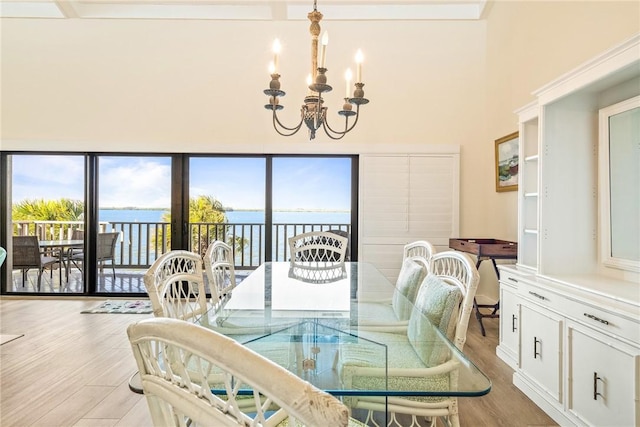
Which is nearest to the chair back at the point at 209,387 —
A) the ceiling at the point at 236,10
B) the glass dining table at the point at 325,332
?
the glass dining table at the point at 325,332

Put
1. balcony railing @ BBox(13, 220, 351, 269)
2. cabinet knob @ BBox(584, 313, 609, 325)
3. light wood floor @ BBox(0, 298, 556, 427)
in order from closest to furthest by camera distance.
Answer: cabinet knob @ BBox(584, 313, 609, 325), light wood floor @ BBox(0, 298, 556, 427), balcony railing @ BBox(13, 220, 351, 269)

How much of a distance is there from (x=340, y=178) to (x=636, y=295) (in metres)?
3.53

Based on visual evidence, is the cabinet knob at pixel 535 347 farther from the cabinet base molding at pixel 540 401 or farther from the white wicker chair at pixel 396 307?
the white wicker chair at pixel 396 307

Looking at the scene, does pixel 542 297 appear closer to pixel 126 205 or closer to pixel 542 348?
pixel 542 348

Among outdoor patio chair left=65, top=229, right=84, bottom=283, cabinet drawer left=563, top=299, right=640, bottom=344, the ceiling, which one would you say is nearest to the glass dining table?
A: cabinet drawer left=563, top=299, right=640, bottom=344

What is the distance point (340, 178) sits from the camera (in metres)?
4.93

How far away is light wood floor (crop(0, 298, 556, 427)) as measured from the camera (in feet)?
6.76

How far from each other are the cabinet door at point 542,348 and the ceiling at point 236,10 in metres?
3.89

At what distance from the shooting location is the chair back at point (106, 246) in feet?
15.8

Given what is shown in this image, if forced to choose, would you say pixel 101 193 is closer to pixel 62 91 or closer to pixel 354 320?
pixel 62 91

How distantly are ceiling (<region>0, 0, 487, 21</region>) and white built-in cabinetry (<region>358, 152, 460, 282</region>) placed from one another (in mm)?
Answer: 1790

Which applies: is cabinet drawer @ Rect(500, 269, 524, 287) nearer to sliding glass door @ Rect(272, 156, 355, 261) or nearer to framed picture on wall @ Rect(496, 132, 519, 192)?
framed picture on wall @ Rect(496, 132, 519, 192)

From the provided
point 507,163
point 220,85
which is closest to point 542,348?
point 507,163

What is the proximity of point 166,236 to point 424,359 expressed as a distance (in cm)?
427
